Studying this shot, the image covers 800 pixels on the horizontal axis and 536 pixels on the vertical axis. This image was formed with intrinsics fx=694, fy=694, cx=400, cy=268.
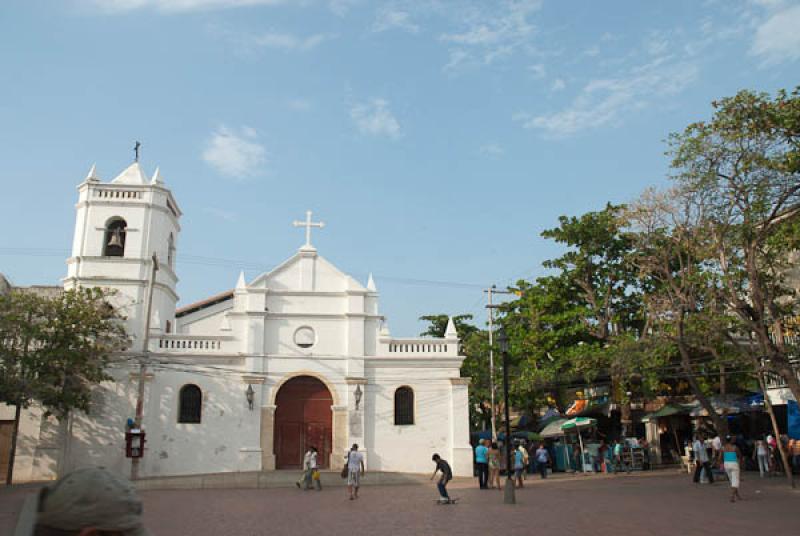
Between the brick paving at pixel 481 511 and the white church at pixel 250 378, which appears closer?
the brick paving at pixel 481 511

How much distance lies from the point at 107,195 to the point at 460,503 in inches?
810

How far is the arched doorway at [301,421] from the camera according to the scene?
92.4 ft

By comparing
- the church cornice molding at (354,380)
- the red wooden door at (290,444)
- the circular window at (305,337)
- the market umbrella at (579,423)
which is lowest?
the red wooden door at (290,444)

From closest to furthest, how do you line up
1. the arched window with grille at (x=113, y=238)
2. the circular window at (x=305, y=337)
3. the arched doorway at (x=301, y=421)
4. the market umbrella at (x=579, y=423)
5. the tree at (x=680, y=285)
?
the tree at (x=680, y=285)
the arched doorway at (x=301, y=421)
the circular window at (x=305, y=337)
the arched window with grille at (x=113, y=238)
the market umbrella at (x=579, y=423)

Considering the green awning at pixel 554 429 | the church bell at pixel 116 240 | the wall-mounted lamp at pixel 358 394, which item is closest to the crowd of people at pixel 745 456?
the green awning at pixel 554 429

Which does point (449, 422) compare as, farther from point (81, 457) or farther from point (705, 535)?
point (705, 535)

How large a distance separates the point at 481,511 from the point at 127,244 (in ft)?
65.5

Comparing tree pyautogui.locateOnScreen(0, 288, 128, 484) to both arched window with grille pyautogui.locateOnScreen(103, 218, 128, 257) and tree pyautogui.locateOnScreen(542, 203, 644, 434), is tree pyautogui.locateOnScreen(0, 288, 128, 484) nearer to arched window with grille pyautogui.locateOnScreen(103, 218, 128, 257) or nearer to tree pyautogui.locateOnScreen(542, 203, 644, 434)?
arched window with grille pyautogui.locateOnScreen(103, 218, 128, 257)

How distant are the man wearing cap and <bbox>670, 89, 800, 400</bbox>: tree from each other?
18.2 metres

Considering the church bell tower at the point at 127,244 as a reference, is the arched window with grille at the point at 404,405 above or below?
below

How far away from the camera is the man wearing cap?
5.93ft

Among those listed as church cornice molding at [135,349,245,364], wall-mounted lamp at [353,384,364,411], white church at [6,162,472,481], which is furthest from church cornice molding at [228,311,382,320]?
wall-mounted lamp at [353,384,364,411]

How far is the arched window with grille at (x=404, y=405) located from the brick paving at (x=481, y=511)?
19.0 ft

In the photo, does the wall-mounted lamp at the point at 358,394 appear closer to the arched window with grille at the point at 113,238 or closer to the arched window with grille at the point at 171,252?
the arched window with grille at the point at 171,252
